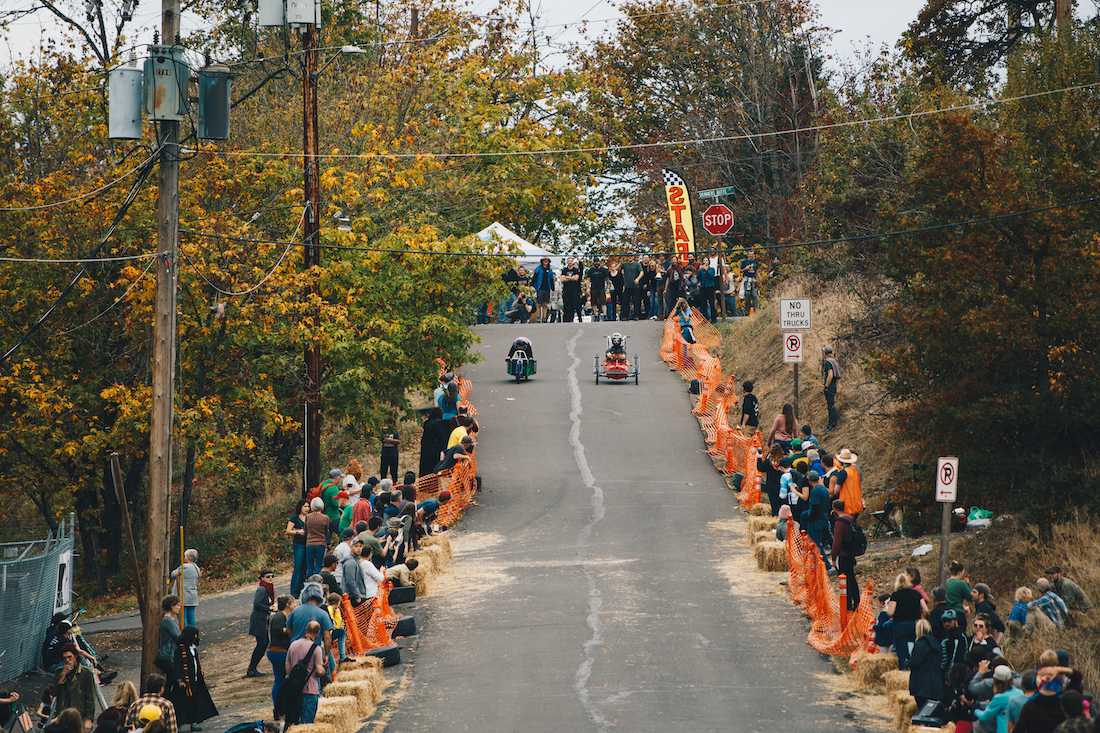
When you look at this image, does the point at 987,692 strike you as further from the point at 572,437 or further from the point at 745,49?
the point at 745,49

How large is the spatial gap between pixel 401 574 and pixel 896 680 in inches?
341

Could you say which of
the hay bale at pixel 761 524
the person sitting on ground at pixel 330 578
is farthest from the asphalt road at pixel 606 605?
the person sitting on ground at pixel 330 578

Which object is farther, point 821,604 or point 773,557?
point 773,557

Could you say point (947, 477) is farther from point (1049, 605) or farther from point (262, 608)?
point (262, 608)

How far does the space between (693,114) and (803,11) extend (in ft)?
20.8

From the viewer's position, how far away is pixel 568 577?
2409 centimetres

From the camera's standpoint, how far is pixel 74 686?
61.2 ft

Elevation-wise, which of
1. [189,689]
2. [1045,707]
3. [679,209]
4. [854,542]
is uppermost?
[679,209]

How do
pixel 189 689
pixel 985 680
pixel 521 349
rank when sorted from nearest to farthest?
pixel 985 680
pixel 189 689
pixel 521 349

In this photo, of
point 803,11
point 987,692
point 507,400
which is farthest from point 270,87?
point 987,692

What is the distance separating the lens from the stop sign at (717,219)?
1730 inches

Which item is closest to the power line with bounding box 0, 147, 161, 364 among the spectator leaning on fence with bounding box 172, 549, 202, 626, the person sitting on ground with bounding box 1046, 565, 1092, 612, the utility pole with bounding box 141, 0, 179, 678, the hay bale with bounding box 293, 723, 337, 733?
the utility pole with bounding box 141, 0, 179, 678

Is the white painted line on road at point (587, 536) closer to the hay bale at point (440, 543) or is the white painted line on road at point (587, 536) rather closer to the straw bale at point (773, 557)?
the hay bale at point (440, 543)

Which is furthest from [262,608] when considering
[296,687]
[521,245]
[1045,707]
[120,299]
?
[521,245]
